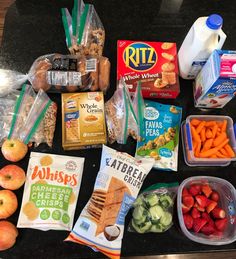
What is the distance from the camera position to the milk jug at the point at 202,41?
28.6 inches

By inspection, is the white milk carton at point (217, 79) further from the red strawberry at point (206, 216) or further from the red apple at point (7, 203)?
the red apple at point (7, 203)

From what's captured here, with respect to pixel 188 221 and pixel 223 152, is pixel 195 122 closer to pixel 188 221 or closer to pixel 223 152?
pixel 223 152

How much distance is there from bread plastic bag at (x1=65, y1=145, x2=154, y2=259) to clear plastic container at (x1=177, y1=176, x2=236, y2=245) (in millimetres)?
133

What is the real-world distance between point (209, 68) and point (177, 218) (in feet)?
1.48

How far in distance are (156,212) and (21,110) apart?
0.51 meters

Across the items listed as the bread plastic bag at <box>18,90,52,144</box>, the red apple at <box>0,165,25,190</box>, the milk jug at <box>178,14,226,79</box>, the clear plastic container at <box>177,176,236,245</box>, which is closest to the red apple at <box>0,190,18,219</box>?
the red apple at <box>0,165,25,190</box>

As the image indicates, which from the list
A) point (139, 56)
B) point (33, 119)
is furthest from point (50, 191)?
point (139, 56)

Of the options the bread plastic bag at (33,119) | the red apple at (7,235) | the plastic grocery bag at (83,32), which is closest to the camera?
the red apple at (7,235)

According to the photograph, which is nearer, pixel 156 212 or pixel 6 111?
pixel 156 212

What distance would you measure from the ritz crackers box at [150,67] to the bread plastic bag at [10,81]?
341 millimetres

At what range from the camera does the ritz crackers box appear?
2.82 feet

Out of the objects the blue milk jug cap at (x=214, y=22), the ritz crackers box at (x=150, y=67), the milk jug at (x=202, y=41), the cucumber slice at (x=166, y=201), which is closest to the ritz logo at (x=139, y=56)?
the ritz crackers box at (x=150, y=67)

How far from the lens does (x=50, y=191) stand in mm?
766

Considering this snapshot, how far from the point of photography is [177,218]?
2.52 ft
